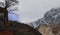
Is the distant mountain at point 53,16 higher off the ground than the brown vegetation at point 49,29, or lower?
higher

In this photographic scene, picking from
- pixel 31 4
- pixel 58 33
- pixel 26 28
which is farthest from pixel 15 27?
pixel 31 4

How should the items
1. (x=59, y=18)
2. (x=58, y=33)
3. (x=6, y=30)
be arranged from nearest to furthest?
(x=6, y=30)
(x=58, y=33)
(x=59, y=18)

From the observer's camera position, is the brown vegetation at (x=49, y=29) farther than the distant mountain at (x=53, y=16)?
No

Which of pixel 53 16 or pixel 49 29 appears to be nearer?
pixel 49 29

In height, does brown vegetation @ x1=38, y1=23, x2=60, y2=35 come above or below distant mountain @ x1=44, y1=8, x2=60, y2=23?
below

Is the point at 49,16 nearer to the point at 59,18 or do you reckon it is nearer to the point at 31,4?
the point at 59,18

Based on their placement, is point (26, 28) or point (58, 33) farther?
point (58, 33)

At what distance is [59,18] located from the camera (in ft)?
7.00

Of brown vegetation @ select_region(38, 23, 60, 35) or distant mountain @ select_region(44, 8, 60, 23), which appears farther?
distant mountain @ select_region(44, 8, 60, 23)

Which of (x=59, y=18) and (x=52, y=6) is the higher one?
(x=52, y=6)

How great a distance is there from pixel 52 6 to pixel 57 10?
10 centimetres

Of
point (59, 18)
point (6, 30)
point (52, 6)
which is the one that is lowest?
point (6, 30)

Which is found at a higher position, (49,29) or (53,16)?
(53,16)

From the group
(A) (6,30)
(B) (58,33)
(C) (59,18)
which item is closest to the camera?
(A) (6,30)
